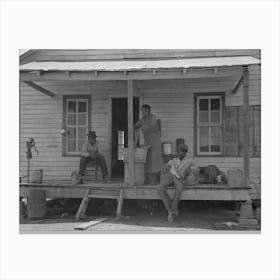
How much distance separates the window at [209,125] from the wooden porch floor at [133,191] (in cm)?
167

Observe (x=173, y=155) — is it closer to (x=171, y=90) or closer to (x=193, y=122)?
(x=193, y=122)

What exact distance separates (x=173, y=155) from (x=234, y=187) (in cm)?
198

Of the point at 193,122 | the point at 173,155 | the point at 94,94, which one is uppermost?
the point at 94,94

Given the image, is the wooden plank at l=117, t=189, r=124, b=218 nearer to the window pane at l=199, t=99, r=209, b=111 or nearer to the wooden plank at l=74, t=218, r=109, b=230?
the wooden plank at l=74, t=218, r=109, b=230

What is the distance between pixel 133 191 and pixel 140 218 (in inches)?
26.5

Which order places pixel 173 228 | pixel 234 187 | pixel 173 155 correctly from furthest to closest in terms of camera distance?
pixel 173 155 < pixel 234 187 < pixel 173 228

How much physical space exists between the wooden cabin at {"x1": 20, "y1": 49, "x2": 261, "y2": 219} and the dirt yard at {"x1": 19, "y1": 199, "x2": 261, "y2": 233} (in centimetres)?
75

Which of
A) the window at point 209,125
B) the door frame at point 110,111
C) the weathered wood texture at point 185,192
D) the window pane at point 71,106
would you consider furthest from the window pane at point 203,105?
the window pane at point 71,106

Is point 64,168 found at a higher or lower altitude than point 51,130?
lower

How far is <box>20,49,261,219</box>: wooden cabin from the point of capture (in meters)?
9.69

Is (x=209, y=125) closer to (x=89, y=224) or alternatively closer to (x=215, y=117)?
(x=215, y=117)

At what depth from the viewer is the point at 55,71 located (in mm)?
8445

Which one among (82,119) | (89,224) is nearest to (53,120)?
(82,119)

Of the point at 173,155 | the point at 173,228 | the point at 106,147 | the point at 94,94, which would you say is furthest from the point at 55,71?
the point at 173,228
